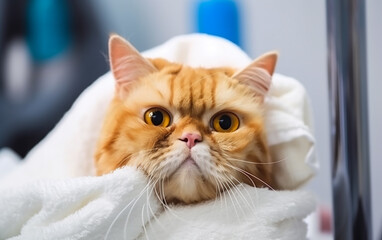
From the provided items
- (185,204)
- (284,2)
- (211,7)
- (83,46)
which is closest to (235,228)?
(185,204)

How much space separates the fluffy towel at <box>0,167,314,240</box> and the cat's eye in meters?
0.06

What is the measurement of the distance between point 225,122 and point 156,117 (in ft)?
0.25

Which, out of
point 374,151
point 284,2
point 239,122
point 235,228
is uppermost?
point 284,2

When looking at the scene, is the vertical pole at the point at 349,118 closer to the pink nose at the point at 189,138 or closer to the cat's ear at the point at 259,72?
the cat's ear at the point at 259,72

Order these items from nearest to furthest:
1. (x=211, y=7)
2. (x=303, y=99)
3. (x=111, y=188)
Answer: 1. (x=111, y=188)
2. (x=303, y=99)
3. (x=211, y=7)

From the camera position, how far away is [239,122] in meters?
0.55

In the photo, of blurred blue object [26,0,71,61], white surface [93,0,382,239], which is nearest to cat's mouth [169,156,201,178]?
white surface [93,0,382,239]

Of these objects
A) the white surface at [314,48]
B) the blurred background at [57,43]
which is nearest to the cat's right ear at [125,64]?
the white surface at [314,48]

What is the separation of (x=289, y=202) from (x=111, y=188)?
20 cm

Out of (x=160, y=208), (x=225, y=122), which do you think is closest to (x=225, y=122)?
(x=225, y=122)

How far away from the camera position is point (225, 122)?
54 centimetres

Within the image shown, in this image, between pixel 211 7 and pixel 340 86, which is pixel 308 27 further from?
pixel 340 86

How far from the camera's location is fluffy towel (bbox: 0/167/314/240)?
0.50 meters

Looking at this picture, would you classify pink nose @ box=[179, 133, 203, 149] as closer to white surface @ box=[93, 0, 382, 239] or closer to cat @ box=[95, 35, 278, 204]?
cat @ box=[95, 35, 278, 204]
